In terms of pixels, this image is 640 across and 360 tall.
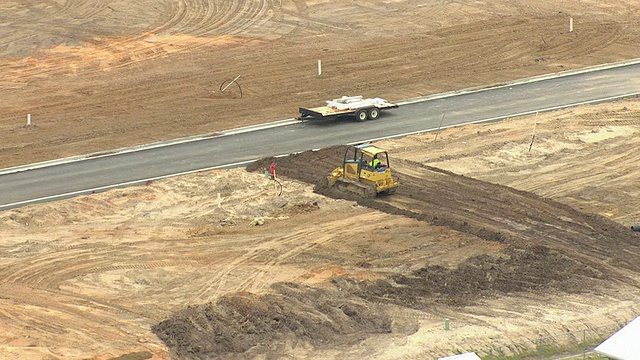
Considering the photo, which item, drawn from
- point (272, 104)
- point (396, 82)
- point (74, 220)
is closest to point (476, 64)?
point (396, 82)

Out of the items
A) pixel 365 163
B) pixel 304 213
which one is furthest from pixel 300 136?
pixel 304 213

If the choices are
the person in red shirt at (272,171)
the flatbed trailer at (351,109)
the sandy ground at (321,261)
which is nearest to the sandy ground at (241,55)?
the flatbed trailer at (351,109)

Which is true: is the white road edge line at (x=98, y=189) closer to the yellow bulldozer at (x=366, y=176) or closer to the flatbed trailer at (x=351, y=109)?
the yellow bulldozer at (x=366, y=176)

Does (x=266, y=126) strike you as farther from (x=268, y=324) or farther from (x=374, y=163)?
(x=268, y=324)

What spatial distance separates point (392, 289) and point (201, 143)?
60.0 ft

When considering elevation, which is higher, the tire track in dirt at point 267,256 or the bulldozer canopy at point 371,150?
the bulldozer canopy at point 371,150

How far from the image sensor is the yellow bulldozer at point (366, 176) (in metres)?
41.7

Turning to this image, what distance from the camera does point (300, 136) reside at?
50625mm

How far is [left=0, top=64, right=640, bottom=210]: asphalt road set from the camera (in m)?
45.2

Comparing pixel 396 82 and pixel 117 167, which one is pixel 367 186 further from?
pixel 396 82

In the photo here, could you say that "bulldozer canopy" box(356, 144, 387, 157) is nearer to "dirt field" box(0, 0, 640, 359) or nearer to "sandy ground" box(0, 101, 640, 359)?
"sandy ground" box(0, 101, 640, 359)

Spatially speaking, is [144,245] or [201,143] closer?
[144,245]

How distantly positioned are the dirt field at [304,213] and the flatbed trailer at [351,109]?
3279 mm

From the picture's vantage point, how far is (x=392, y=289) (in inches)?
1347
